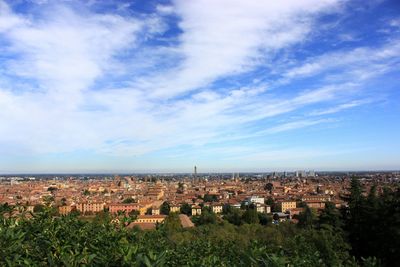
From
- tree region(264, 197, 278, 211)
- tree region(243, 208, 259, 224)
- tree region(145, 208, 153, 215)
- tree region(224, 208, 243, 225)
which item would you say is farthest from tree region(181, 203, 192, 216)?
tree region(243, 208, 259, 224)

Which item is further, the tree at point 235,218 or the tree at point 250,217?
the tree at point 235,218

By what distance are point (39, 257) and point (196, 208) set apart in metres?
66.9

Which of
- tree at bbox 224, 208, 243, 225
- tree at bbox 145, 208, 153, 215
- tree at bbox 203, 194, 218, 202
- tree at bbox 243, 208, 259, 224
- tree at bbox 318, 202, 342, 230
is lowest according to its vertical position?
tree at bbox 145, 208, 153, 215

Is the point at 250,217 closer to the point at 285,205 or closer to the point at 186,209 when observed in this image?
the point at 186,209

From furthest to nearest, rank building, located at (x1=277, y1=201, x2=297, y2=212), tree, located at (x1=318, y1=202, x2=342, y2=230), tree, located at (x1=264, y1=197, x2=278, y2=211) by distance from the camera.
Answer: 1. tree, located at (x1=264, y1=197, x2=278, y2=211)
2. building, located at (x1=277, y1=201, x2=297, y2=212)
3. tree, located at (x1=318, y1=202, x2=342, y2=230)

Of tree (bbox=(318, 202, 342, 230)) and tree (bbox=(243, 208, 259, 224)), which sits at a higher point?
tree (bbox=(318, 202, 342, 230))

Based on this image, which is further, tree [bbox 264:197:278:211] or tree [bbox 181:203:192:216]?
tree [bbox 264:197:278:211]

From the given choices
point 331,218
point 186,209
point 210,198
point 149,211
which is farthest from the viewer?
point 210,198

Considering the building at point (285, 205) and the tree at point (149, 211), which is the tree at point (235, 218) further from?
the building at point (285, 205)

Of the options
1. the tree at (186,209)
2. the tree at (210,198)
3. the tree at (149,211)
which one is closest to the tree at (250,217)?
the tree at (186,209)

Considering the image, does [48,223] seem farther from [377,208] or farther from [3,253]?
[377,208]

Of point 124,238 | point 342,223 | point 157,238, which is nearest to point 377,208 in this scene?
point 342,223

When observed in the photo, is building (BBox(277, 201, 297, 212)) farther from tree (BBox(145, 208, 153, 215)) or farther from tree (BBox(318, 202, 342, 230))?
tree (BBox(318, 202, 342, 230))

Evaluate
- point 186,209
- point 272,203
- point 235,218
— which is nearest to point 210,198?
point 272,203
